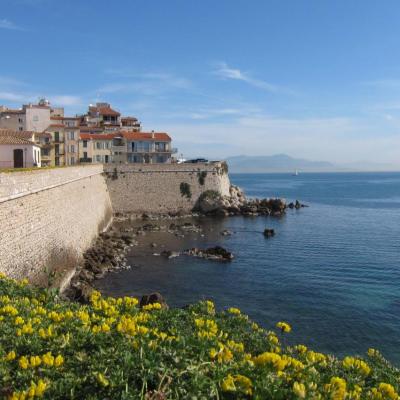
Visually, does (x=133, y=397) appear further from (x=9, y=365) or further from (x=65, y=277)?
(x=65, y=277)

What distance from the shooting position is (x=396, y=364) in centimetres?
1725

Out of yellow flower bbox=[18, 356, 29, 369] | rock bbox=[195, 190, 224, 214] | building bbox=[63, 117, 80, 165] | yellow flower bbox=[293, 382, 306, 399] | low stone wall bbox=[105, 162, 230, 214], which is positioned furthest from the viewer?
building bbox=[63, 117, 80, 165]

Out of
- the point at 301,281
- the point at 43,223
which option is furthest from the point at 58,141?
A: the point at 301,281

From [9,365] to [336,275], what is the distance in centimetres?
2687

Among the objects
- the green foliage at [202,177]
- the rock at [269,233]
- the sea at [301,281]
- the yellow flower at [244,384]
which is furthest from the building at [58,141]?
the yellow flower at [244,384]

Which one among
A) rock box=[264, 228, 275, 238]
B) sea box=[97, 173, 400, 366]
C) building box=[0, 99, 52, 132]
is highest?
building box=[0, 99, 52, 132]

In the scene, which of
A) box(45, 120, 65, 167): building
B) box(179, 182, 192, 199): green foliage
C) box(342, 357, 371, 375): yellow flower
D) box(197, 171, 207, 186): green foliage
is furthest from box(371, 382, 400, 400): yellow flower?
box(45, 120, 65, 167): building

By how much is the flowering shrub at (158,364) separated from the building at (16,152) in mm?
30884

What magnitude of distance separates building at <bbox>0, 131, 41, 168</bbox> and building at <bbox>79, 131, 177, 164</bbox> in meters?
28.4

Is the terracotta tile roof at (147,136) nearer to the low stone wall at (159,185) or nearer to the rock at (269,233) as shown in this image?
the low stone wall at (159,185)

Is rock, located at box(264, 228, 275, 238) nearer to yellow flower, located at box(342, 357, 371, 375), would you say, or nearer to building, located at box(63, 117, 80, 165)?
building, located at box(63, 117, 80, 165)

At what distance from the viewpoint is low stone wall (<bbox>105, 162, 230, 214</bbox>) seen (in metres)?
56.2

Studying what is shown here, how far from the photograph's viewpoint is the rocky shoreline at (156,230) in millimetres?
28438

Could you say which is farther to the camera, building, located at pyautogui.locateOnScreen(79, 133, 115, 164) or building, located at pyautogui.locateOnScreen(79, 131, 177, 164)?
building, located at pyautogui.locateOnScreen(79, 131, 177, 164)
